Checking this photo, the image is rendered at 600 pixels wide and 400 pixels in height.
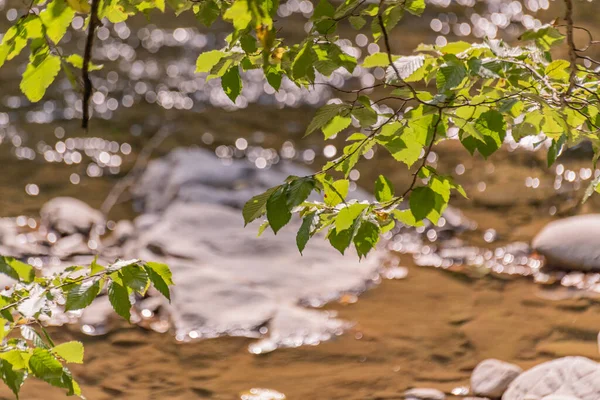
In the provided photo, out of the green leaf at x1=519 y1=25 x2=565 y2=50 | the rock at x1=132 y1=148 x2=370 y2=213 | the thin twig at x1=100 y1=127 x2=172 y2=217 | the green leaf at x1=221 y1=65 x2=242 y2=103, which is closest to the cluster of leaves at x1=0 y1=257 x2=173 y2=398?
the green leaf at x1=221 y1=65 x2=242 y2=103

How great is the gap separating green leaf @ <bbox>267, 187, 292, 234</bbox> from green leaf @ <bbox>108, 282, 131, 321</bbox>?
44 centimetres

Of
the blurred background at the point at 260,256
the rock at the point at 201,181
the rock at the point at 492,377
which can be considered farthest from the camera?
the rock at the point at 201,181

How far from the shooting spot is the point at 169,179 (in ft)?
21.7

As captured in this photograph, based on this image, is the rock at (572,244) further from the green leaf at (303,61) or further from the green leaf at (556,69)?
the green leaf at (303,61)

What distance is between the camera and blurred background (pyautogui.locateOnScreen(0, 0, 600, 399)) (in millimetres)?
4281

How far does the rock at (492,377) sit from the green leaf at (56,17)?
115 inches

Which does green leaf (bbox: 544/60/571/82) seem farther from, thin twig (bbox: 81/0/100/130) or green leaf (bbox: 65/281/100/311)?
green leaf (bbox: 65/281/100/311)

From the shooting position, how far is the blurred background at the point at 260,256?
428 centimetres

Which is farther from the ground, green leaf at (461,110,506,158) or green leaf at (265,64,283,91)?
green leaf at (265,64,283,91)

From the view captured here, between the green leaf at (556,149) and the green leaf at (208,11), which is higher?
the green leaf at (208,11)

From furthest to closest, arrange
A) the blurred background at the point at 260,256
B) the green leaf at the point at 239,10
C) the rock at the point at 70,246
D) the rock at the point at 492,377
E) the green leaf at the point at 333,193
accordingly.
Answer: the rock at the point at 70,246, the blurred background at the point at 260,256, the rock at the point at 492,377, the green leaf at the point at 333,193, the green leaf at the point at 239,10

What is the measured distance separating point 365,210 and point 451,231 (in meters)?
4.39

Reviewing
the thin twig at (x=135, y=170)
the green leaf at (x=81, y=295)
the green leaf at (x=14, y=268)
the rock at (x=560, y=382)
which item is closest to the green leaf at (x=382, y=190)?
the green leaf at (x=81, y=295)

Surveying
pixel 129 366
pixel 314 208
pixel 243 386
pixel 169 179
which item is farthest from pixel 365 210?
pixel 169 179
